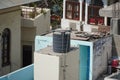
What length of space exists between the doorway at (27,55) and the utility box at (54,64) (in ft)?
22.0

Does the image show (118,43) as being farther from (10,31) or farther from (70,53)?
(10,31)

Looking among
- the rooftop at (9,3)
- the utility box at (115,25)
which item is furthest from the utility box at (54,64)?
the utility box at (115,25)

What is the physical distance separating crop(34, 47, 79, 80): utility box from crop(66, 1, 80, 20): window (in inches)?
338

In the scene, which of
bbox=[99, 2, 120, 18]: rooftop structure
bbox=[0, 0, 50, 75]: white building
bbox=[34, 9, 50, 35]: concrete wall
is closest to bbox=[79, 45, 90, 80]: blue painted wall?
bbox=[99, 2, 120, 18]: rooftop structure

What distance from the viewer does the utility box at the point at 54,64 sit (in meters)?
20.5

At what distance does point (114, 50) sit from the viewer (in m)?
24.8

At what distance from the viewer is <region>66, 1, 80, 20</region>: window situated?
29797 millimetres

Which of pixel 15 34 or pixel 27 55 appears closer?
pixel 15 34

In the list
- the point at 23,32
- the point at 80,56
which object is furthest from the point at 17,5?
the point at 80,56

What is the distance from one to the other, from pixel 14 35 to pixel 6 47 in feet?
3.02

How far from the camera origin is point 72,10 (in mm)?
29938

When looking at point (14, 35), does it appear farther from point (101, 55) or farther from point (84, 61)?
point (101, 55)

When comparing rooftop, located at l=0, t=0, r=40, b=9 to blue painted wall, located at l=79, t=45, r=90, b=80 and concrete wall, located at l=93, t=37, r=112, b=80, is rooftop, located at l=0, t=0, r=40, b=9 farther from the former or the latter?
concrete wall, located at l=93, t=37, r=112, b=80

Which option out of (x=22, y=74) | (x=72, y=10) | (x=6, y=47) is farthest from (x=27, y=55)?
(x=22, y=74)
